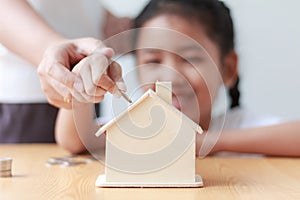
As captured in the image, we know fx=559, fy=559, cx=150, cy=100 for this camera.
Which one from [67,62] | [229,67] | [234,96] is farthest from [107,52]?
[234,96]

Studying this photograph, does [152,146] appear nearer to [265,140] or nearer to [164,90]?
[164,90]

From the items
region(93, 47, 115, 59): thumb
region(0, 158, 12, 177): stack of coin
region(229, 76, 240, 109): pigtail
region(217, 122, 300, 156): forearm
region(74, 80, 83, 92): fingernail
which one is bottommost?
region(229, 76, 240, 109): pigtail

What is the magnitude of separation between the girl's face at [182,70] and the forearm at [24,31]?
0.25 metres

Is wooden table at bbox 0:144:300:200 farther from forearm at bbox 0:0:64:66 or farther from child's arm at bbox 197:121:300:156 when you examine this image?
forearm at bbox 0:0:64:66

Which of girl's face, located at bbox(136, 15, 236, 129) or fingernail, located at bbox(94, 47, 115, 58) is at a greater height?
fingernail, located at bbox(94, 47, 115, 58)

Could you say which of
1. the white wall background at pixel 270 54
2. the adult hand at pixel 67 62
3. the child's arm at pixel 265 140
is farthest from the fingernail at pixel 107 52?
the white wall background at pixel 270 54

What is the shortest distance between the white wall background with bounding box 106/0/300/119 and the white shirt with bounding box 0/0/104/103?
76 cm

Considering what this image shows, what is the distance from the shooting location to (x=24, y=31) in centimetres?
107

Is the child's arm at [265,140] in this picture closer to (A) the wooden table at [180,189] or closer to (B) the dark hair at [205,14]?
(A) the wooden table at [180,189]

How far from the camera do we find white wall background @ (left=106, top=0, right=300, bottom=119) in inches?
80.7

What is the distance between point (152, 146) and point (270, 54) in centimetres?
144

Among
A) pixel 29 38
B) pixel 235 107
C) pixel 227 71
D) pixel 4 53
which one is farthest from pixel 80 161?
pixel 235 107

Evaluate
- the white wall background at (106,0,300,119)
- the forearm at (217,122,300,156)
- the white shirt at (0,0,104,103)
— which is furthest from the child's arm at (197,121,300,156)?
the white wall background at (106,0,300,119)

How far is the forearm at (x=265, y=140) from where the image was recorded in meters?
1.12
